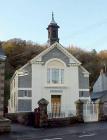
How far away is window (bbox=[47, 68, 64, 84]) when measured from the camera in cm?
4616

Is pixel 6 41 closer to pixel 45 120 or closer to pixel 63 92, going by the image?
pixel 63 92

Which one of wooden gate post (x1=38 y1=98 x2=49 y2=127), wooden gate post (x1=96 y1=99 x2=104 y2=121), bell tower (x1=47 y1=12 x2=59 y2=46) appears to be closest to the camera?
wooden gate post (x1=38 y1=98 x2=49 y2=127)

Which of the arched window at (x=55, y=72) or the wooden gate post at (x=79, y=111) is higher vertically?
the arched window at (x=55, y=72)

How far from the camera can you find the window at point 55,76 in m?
46.2

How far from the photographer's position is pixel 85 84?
47562mm

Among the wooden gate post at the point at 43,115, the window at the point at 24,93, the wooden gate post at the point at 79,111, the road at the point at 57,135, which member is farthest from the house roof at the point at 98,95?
the road at the point at 57,135

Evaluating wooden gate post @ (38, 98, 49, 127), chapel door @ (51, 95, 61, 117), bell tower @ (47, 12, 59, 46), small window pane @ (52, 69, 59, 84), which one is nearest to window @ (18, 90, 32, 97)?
chapel door @ (51, 95, 61, 117)

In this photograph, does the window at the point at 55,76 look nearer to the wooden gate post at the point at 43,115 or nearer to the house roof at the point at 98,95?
the house roof at the point at 98,95

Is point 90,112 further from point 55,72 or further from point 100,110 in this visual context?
point 55,72

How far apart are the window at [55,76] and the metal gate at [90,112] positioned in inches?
463

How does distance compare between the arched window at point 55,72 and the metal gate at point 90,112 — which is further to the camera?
the arched window at point 55,72

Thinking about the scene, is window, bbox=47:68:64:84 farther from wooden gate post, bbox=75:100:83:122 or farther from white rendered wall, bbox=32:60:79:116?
wooden gate post, bbox=75:100:83:122

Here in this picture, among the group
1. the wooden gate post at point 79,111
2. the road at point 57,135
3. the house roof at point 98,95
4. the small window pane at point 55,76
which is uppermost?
the small window pane at point 55,76

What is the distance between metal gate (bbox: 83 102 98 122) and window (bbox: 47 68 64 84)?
11.8m
